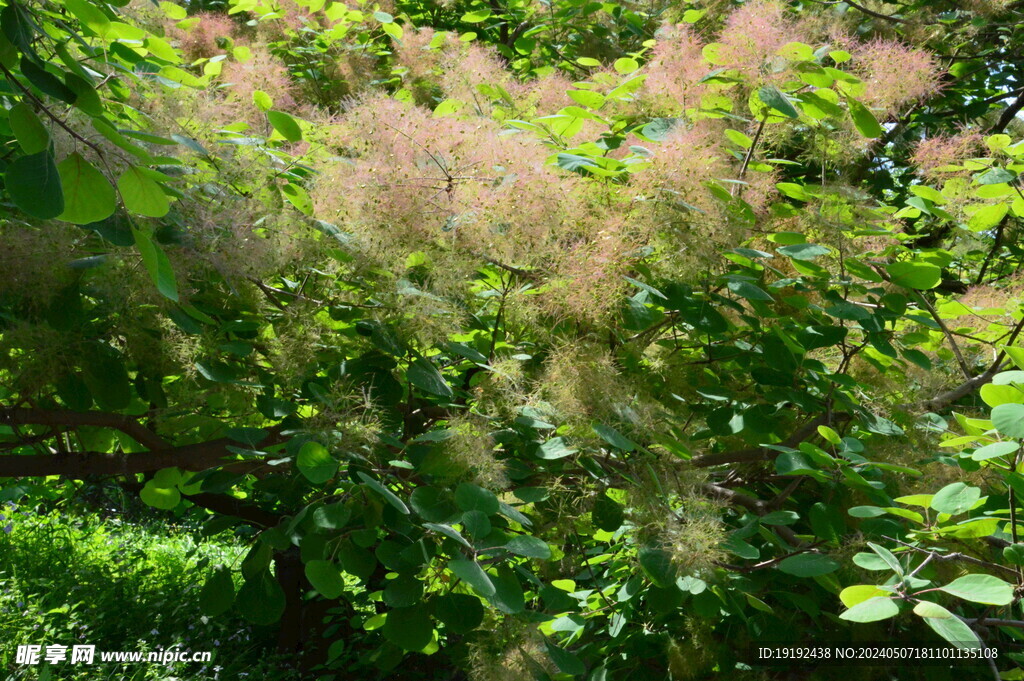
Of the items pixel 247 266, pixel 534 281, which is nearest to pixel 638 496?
pixel 534 281

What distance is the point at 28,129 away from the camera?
3.18 ft

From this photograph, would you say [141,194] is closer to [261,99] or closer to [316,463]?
[316,463]

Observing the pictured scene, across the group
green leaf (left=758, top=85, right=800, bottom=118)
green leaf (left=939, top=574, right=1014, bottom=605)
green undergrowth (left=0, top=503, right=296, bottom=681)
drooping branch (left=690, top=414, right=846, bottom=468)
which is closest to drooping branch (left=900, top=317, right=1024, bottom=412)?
drooping branch (left=690, top=414, right=846, bottom=468)

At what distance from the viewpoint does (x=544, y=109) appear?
8.77 feet

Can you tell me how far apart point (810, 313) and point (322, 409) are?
127 centimetres

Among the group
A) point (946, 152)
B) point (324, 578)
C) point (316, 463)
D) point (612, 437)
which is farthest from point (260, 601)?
point (946, 152)

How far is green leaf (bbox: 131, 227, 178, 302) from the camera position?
0.96 metres

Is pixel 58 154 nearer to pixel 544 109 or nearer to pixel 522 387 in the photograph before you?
pixel 522 387

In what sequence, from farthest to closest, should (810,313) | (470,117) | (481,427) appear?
(470,117) → (810,313) → (481,427)

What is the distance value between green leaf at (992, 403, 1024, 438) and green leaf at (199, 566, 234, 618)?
164 cm

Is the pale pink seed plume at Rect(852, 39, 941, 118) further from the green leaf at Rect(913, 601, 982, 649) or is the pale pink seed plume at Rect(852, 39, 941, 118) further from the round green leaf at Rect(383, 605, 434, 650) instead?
the round green leaf at Rect(383, 605, 434, 650)

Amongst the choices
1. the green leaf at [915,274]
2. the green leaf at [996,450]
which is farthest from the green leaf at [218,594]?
the green leaf at [915,274]

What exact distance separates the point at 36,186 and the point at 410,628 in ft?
3.93

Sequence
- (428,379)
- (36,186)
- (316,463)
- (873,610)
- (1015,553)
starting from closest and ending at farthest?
(36,186), (873,610), (1015,553), (316,463), (428,379)
